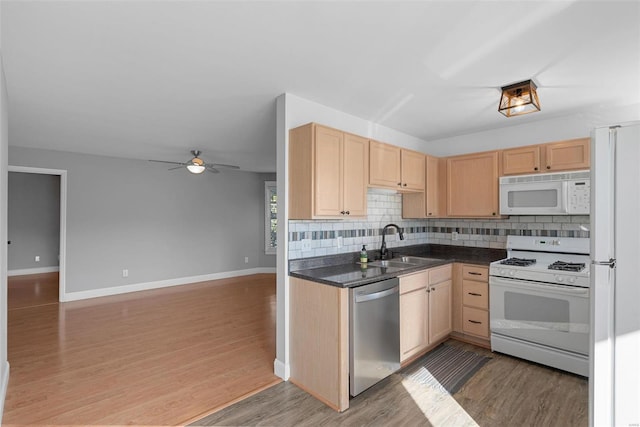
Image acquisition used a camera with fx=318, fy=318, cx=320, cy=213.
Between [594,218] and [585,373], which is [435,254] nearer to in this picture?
[585,373]

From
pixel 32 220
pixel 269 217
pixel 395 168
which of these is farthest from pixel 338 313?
pixel 32 220

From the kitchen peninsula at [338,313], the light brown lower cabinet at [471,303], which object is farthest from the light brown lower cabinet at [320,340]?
the light brown lower cabinet at [471,303]

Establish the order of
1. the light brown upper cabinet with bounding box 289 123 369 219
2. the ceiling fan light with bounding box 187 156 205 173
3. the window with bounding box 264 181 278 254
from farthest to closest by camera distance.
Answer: the window with bounding box 264 181 278 254, the ceiling fan light with bounding box 187 156 205 173, the light brown upper cabinet with bounding box 289 123 369 219

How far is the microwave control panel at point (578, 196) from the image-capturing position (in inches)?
120

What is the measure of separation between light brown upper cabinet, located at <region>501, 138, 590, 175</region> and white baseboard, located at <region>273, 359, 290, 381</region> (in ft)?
10.2

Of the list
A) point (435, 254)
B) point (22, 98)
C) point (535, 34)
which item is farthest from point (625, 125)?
point (22, 98)

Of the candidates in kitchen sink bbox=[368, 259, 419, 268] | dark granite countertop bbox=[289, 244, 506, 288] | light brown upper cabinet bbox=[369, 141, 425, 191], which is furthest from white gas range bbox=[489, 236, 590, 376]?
light brown upper cabinet bbox=[369, 141, 425, 191]

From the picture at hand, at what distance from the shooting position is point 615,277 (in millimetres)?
1286

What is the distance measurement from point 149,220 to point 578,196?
6.45 metres

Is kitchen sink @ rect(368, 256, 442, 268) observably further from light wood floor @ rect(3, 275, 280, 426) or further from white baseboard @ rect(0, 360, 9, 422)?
white baseboard @ rect(0, 360, 9, 422)

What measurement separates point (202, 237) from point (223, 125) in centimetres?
355

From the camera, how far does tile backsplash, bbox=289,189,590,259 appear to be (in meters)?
→ 3.02

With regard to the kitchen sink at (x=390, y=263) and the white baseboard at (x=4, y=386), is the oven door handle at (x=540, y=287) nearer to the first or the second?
the kitchen sink at (x=390, y=263)

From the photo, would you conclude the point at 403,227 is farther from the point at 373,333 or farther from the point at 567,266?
the point at 373,333
